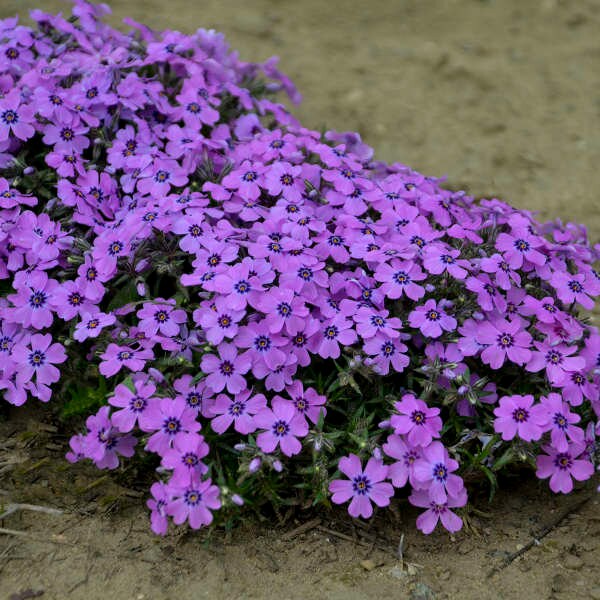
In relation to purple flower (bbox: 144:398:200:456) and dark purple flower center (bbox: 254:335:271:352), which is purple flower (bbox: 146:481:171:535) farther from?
dark purple flower center (bbox: 254:335:271:352)

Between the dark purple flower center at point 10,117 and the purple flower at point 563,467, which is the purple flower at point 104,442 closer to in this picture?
the dark purple flower center at point 10,117

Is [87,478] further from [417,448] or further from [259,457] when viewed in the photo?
[417,448]

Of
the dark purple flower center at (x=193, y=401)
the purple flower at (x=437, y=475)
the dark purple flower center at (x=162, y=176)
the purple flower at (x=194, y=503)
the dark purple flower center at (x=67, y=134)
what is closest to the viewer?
the purple flower at (x=194, y=503)

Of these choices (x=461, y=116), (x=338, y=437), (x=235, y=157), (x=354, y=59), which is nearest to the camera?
(x=338, y=437)

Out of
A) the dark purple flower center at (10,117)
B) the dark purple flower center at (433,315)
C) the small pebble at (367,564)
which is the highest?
the dark purple flower center at (10,117)

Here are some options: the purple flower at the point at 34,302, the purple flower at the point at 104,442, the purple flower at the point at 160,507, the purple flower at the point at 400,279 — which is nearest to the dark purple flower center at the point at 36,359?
the purple flower at the point at 34,302

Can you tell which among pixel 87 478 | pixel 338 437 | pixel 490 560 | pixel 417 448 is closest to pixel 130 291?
pixel 87 478
